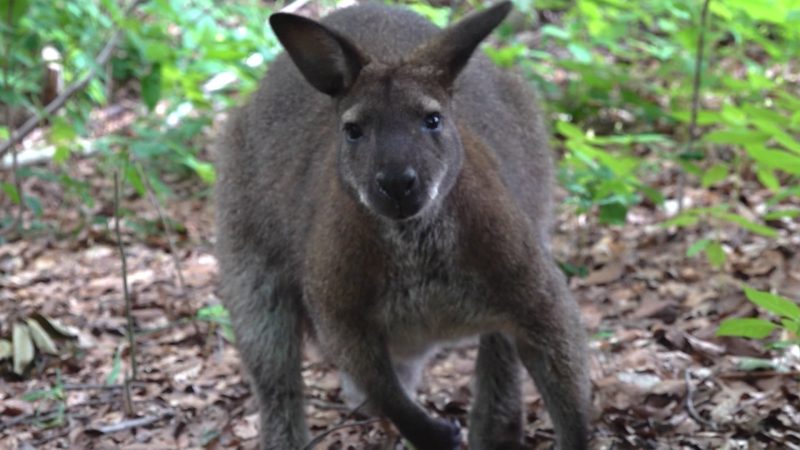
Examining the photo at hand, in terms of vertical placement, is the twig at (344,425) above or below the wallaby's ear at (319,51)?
below

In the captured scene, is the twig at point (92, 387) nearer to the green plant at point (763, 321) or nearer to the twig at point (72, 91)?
the twig at point (72, 91)

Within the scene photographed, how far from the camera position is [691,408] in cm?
427

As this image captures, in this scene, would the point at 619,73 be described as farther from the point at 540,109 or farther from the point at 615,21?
the point at 540,109

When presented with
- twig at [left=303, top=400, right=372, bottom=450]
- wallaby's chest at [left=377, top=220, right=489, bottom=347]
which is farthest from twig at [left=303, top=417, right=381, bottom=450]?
wallaby's chest at [left=377, top=220, right=489, bottom=347]

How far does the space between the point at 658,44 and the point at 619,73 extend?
0.90m

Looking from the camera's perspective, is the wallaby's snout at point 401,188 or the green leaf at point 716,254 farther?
the green leaf at point 716,254

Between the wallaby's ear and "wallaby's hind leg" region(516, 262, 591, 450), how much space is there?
93 cm

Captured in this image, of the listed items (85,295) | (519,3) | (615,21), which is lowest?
(85,295)

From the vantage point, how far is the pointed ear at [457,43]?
353 centimetres

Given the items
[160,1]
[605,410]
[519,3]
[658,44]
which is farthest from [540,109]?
[658,44]

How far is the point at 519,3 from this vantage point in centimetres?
539

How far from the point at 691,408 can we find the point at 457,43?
5.63ft

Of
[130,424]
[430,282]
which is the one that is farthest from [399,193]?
[130,424]

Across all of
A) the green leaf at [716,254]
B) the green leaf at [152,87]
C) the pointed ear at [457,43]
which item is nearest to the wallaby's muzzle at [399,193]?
the pointed ear at [457,43]
